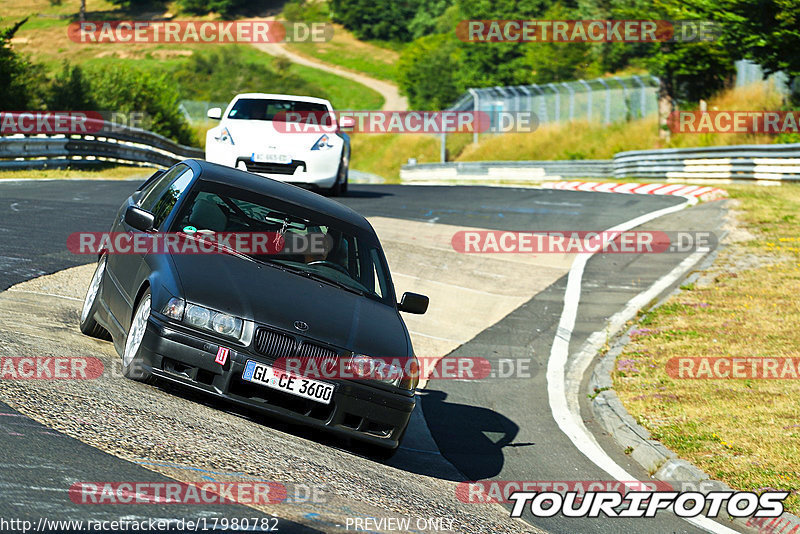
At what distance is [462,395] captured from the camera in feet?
30.5

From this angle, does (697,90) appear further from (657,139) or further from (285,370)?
(285,370)

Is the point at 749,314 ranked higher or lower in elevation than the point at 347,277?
lower

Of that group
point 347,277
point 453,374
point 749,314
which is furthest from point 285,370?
point 749,314

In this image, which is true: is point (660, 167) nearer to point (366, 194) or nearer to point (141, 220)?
point (366, 194)

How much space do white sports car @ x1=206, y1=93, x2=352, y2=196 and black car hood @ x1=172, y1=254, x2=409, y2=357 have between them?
946cm

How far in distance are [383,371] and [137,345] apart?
1.52 metres

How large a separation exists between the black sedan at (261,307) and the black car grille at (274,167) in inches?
335

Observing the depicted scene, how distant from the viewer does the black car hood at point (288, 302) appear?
19.6 ft

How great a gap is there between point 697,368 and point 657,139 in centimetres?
3118

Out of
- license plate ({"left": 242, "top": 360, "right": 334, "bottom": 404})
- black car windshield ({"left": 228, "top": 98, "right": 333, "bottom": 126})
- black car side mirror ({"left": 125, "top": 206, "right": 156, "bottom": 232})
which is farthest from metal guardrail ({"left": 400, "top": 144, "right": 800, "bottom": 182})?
license plate ({"left": 242, "top": 360, "right": 334, "bottom": 404})

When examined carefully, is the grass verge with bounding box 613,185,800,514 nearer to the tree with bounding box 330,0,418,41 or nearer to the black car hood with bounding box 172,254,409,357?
the black car hood with bounding box 172,254,409,357

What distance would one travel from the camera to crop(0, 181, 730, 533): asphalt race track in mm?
4391

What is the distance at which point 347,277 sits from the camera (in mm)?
7047

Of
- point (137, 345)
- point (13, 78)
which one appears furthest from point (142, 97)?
point (137, 345)
